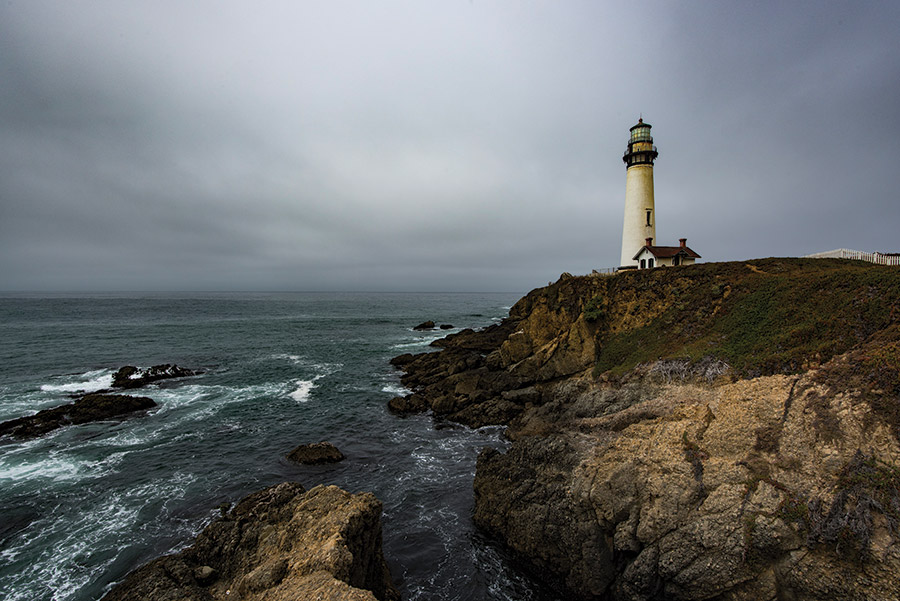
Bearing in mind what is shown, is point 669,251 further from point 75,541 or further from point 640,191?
point 75,541

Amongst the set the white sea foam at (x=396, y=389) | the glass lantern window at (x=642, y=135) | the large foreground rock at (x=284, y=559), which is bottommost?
the white sea foam at (x=396, y=389)

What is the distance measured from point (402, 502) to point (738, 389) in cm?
1440

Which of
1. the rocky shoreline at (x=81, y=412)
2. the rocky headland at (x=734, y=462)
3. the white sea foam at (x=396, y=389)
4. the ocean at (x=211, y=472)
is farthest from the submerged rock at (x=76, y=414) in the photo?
the rocky headland at (x=734, y=462)

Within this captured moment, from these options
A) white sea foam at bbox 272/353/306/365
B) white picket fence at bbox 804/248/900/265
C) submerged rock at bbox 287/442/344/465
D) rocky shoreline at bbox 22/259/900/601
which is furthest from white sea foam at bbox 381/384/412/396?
white picket fence at bbox 804/248/900/265

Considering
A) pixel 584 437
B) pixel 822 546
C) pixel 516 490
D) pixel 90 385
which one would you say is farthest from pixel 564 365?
pixel 90 385

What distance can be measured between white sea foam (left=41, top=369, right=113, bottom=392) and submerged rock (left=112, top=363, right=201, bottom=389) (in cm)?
76

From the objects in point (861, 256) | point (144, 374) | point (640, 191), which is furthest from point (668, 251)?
point (144, 374)

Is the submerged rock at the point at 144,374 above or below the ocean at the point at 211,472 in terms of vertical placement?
above

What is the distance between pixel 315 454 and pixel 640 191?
3421cm

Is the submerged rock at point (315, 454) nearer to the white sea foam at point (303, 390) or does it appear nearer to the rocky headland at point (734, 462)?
the rocky headland at point (734, 462)

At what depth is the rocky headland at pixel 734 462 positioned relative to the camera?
9281 millimetres

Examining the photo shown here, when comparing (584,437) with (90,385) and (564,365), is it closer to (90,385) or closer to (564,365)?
(564,365)

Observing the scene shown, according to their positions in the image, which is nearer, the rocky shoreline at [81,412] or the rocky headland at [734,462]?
the rocky headland at [734,462]

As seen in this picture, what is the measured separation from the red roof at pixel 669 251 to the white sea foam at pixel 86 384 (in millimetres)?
49076
